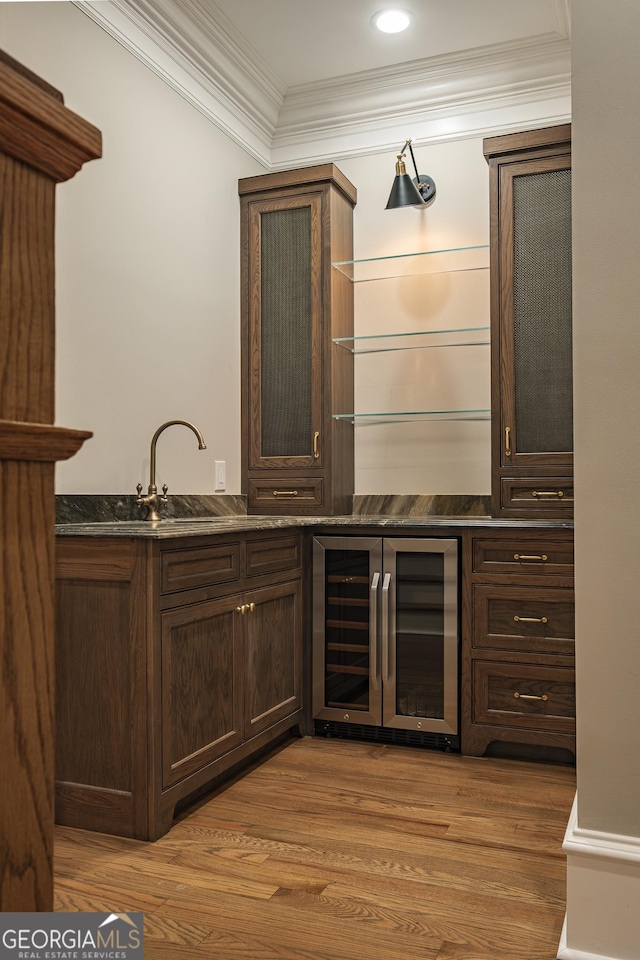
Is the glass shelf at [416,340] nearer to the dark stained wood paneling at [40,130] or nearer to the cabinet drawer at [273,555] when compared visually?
the cabinet drawer at [273,555]

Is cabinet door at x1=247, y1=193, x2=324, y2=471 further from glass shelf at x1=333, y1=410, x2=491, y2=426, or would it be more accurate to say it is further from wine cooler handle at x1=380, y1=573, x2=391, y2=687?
wine cooler handle at x1=380, y1=573, x2=391, y2=687

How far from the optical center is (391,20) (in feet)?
10.8

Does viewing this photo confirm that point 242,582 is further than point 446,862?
Yes

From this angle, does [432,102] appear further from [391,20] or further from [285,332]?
[285,332]

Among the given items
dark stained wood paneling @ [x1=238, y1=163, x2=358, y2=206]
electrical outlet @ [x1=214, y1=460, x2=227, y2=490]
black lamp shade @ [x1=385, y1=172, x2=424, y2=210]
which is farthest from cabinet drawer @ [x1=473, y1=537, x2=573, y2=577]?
dark stained wood paneling @ [x1=238, y1=163, x2=358, y2=206]

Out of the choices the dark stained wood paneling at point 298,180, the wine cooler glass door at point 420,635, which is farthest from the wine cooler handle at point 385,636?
the dark stained wood paneling at point 298,180

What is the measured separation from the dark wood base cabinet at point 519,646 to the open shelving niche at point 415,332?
803mm

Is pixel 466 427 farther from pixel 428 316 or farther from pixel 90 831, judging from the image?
pixel 90 831

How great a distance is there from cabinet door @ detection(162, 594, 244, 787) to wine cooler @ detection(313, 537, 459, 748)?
61 cm

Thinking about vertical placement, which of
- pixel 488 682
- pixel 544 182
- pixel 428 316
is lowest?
pixel 488 682

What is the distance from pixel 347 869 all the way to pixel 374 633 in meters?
1.14

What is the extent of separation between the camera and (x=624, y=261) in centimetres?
162

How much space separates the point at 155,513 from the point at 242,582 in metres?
0.44

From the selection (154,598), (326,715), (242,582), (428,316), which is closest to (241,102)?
(428,316)
